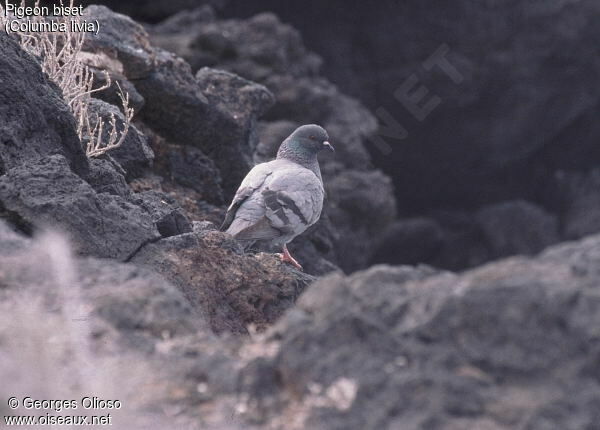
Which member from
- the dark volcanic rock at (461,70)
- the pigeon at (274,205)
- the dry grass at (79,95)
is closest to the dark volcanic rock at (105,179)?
the dry grass at (79,95)

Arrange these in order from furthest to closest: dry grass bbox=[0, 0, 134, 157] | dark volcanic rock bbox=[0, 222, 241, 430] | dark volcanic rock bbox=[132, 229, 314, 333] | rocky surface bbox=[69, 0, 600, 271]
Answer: rocky surface bbox=[69, 0, 600, 271]
dry grass bbox=[0, 0, 134, 157]
dark volcanic rock bbox=[132, 229, 314, 333]
dark volcanic rock bbox=[0, 222, 241, 430]

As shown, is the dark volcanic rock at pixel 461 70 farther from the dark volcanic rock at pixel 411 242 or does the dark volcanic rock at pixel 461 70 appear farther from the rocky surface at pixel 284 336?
the rocky surface at pixel 284 336

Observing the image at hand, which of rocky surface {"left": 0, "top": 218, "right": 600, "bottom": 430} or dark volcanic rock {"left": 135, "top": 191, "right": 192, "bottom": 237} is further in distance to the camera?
dark volcanic rock {"left": 135, "top": 191, "right": 192, "bottom": 237}

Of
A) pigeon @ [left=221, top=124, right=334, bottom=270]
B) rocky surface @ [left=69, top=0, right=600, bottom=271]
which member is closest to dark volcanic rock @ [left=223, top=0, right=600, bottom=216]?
rocky surface @ [left=69, top=0, right=600, bottom=271]

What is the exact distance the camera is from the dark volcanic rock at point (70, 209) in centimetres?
402

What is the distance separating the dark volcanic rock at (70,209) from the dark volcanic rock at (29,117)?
32cm

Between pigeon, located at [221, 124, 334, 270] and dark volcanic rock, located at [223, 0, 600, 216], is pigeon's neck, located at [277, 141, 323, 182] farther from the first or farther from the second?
dark volcanic rock, located at [223, 0, 600, 216]

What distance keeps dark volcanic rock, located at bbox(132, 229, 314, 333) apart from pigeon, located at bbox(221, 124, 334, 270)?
Result: 3.35ft

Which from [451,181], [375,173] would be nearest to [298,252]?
[375,173]

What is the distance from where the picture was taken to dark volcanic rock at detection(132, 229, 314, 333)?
4.52 m

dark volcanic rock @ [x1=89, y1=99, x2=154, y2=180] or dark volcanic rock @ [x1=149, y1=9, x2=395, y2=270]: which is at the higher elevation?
dark volcanic rock @ [x1=89, y1=99, x2=154, y2=180]

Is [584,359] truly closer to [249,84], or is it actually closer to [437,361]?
[437,361]

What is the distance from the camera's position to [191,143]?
788 centimetres

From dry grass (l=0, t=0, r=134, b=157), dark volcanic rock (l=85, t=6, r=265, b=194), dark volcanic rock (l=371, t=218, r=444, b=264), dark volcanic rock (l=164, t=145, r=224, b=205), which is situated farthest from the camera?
dark volcanic rock (l=371, t=218, r=444, b=264)
